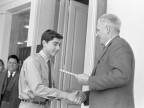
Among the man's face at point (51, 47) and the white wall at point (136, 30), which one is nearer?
the man's face at point (51, 47)

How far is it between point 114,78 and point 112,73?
43 mm

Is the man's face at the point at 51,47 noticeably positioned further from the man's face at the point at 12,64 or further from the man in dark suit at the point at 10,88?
the man's face at the point at 12,64

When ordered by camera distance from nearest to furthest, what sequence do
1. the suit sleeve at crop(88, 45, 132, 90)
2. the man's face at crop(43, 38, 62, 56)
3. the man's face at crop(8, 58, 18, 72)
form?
the suit sleeve at crop(88, 45, 132, 90)
the man's face at crop(43, 38, 62, 56)
the man's face at crop(8, 58, 18, 72)

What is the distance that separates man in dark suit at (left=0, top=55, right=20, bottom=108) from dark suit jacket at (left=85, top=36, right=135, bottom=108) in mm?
2359

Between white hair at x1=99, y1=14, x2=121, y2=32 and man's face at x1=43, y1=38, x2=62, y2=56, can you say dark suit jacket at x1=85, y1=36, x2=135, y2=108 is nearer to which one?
white hair at x1=99, y1=14, x2=121, y2=32

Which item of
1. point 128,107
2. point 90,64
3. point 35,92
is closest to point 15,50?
point 90,64

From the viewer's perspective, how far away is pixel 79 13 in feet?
17.3

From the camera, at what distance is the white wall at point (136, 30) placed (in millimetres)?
3569

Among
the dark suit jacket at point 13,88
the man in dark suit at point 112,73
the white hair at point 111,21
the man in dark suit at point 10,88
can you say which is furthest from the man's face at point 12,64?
the white hair at point 111,21

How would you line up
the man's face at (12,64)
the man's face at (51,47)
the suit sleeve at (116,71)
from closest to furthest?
the suit sleeve at (116,71), the man's face at (51,47), the man's face at (12,64)

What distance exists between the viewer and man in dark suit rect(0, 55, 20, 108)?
458 centimetres

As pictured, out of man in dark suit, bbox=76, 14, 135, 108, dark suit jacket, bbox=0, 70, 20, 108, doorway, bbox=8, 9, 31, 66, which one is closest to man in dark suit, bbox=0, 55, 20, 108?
dark suit jacket, bbox=0, 70, 20, 108

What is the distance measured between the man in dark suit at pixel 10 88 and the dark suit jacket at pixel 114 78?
7.74ft

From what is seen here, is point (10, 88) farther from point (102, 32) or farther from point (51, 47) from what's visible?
point (102, 32)
